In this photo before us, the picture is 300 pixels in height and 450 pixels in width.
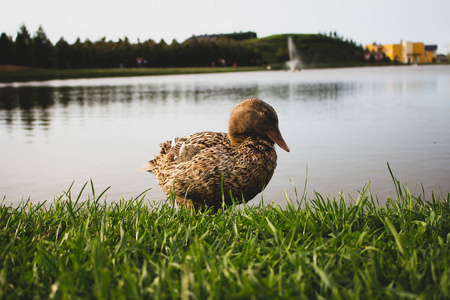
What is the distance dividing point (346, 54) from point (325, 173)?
203289 millimetres

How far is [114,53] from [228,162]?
3800 inches

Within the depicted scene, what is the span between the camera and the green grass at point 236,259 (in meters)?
2.38

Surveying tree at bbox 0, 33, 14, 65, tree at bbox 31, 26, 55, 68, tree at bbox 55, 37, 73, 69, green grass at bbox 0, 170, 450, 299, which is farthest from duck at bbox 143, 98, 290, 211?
tree at bbox 55, 37, 73, 69

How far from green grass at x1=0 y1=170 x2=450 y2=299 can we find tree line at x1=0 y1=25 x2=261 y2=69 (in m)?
66.1

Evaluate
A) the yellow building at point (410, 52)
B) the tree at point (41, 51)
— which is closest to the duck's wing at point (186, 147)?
the tree at point (41, 51)

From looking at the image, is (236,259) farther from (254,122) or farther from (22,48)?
(22,48)

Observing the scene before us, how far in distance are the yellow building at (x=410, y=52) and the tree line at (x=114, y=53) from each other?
73.2 m

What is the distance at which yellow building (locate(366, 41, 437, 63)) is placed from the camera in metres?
178

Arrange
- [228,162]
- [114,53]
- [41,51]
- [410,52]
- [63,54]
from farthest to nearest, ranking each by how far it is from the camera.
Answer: [410,52], [114,53], [63,54], [41,51], [228,162]

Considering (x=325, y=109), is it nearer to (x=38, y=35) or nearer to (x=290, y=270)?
(x=290, y=270)

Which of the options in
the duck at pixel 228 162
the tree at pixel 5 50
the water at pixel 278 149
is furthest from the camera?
the tree at pixel 5 50

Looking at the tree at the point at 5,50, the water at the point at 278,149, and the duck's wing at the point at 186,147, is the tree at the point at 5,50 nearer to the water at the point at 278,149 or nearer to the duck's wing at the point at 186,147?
the water at the point at 278,149

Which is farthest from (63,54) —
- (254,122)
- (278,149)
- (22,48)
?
(254,122)

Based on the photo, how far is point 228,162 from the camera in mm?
4242
